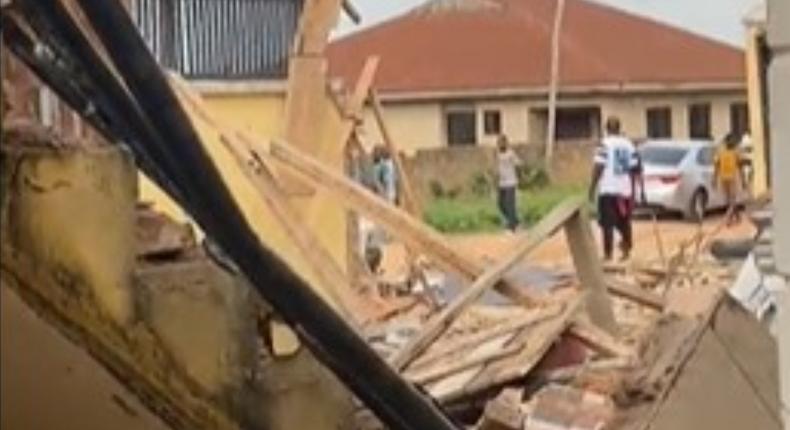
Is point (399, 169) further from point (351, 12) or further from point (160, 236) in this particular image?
point (160, 236)

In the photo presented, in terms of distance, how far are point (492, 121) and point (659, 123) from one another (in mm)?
3945

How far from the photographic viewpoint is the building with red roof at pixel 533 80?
1922 inches

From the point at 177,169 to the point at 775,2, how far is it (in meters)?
2.29

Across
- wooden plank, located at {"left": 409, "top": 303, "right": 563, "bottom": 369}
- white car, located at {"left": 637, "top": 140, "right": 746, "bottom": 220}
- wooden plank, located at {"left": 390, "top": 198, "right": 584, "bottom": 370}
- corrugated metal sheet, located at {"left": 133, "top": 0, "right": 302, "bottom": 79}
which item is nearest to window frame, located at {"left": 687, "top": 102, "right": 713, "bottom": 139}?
white car, located at {"left": 637, "top": 140, "right": 746, "bottom": 220}

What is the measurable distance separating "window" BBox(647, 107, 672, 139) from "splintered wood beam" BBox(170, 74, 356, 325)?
113 feet

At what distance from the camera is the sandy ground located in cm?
294

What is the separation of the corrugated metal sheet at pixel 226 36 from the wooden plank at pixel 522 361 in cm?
951

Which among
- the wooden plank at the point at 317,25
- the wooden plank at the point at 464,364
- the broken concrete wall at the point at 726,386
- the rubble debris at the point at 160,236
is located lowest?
the wooden plank at the point at 464,364

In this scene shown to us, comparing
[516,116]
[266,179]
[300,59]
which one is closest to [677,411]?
[266,179]

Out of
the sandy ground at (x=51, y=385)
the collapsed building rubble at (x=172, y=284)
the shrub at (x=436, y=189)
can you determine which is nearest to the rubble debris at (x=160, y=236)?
the collapsed building rubble at (x=172, y=284)

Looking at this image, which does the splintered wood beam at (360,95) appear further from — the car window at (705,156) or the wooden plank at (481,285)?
the car window at (705,156)

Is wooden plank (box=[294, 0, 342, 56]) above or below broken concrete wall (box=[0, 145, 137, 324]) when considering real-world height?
above

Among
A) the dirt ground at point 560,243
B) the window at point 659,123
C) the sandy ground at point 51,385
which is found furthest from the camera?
the window at point 659,123

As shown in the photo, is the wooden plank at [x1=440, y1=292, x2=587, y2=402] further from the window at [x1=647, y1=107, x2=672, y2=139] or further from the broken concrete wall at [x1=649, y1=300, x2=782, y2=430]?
the window at [x1=647, y1=107, x2=672, y2=139]
